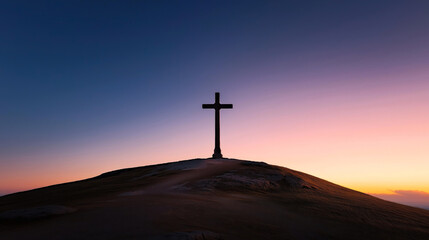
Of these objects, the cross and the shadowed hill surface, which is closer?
the shadowed hill surface

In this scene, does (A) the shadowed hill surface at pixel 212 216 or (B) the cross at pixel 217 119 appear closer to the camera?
(A) the shadowed hill surface at pixel 212 216

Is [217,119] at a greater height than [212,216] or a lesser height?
greater

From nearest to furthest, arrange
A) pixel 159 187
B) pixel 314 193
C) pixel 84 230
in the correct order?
pixel 84 230 < pixel 159 187 < pixel 314 193

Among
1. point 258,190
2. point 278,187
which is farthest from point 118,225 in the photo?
point 278,187

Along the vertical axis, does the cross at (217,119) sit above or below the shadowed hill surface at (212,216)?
above

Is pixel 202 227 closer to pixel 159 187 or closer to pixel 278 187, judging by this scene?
pixel 159 187

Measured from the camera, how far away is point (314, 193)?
45.6 feet

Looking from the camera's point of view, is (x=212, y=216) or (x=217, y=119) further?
(x=217, y=119)

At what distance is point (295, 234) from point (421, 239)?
3.68 m

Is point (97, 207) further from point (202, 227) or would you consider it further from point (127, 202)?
point (202, 227)

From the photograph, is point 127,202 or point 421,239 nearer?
point 421,239

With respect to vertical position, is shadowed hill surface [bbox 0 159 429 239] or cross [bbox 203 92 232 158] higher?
cross [bbox 203 92 232 158]

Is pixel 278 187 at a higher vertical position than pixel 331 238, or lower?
higher

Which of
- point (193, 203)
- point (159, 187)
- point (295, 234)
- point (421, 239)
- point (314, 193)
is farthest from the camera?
point (314, 193)
